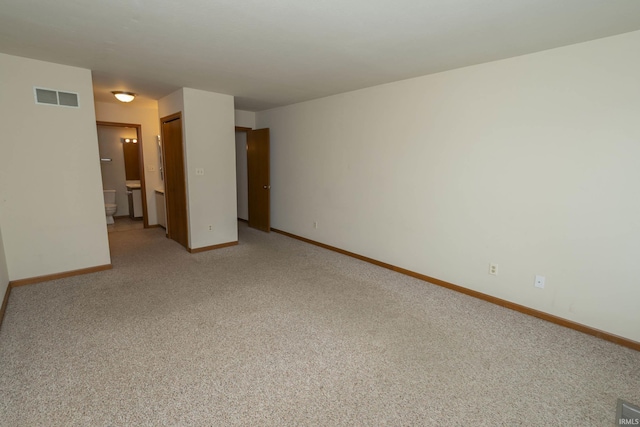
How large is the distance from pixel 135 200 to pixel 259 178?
3.05 metres

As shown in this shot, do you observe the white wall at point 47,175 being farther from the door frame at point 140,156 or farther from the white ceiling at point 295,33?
the door frame at point 140,156

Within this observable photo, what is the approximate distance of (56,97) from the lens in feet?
10.9

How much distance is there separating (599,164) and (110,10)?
150 inches

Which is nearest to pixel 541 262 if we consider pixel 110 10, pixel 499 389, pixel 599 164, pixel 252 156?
pixel 599 164

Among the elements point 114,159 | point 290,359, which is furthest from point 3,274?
point 114,159

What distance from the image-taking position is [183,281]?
3588mm

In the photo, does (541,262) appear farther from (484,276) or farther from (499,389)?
(499,389)

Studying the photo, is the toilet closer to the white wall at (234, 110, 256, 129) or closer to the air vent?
the white wall at (234, 110, 256, 129)

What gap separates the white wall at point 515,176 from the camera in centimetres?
240

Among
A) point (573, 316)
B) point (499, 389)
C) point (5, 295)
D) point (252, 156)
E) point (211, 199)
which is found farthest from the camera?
point (252, 156)

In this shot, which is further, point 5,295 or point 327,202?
point 327,202

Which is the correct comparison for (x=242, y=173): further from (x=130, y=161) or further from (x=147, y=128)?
(x=130, y=161)

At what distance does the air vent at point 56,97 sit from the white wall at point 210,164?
4.08 ft

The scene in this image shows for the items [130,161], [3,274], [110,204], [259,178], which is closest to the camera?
[3,274]
